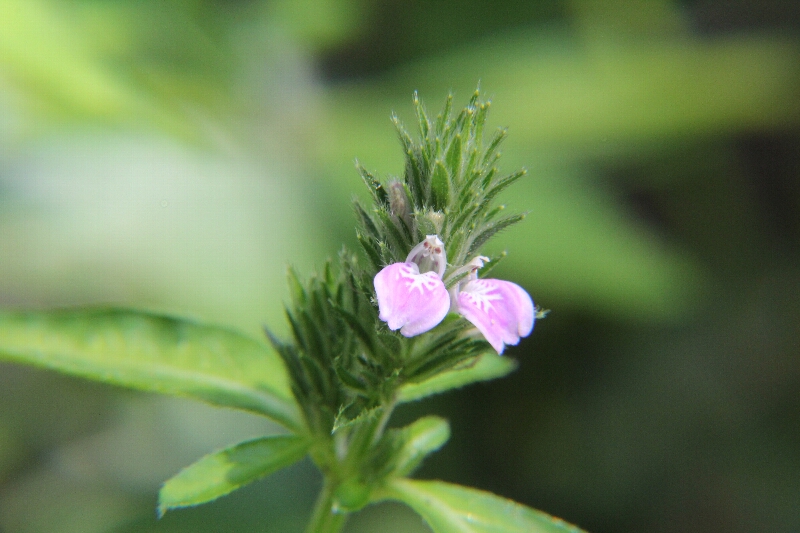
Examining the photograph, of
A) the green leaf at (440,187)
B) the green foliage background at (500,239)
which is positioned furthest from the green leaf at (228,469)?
the green foliage background at (500,239)

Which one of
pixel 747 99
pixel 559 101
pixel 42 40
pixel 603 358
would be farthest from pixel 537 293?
pixel 42 40

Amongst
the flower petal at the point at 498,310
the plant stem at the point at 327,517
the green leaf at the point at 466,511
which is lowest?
the green leaf at the point at 466,511

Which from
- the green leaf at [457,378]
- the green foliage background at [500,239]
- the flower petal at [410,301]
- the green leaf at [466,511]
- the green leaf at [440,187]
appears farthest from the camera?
the green foliage background at [500,239]

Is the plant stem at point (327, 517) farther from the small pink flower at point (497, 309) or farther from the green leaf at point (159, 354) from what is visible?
the small pink flower at point (497, 309)

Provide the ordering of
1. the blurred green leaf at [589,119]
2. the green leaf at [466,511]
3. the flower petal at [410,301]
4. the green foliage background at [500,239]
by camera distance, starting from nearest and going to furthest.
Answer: the flower petal at [410,301] < the green leaf at [466,511] < the green foliage background at [500,239] < the blurred green leaf at [589,119]

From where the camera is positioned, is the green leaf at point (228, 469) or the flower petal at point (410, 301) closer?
the flower petal at point (410, 301)

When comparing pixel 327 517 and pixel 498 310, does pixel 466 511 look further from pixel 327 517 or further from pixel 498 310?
pixel 498 310
